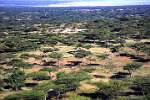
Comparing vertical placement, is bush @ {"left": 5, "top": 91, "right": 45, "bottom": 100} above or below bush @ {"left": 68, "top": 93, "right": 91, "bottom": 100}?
above

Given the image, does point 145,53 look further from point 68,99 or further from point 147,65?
point 68,99

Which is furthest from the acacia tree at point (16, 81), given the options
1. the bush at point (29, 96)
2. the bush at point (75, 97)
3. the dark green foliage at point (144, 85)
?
the dark green foliage at point (144, 85)

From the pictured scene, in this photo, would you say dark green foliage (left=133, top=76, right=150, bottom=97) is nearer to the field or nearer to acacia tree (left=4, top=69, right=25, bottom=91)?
the field

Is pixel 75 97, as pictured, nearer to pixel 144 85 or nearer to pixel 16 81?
pixel 144 85

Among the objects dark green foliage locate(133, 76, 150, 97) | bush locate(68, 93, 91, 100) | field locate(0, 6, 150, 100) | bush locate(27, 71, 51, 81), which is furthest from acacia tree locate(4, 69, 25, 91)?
dark green foliage locate(133, 76, 150, 97)

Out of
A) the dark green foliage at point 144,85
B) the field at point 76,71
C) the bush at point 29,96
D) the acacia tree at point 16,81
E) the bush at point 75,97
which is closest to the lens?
the bush at point 29,96

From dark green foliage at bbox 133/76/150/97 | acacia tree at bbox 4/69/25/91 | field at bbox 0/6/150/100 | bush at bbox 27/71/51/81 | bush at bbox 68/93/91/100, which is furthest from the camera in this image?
bush at bbox 27/71/51/81

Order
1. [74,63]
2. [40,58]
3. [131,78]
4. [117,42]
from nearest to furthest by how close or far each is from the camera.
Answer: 1. [131,78]
2. [74,63]
3. [40,58]
4. [117,42]

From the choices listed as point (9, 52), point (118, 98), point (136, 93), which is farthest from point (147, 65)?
point (9, 52)

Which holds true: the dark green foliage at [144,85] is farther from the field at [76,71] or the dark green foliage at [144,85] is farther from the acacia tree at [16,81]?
the acacia tree at [16,81]

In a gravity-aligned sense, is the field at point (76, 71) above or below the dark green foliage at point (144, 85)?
below

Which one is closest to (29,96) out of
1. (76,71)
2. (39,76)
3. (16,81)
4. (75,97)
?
(75,97)
